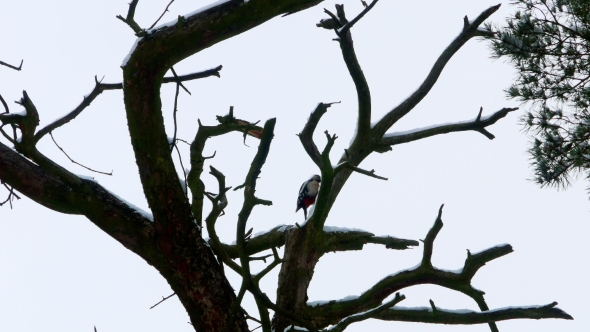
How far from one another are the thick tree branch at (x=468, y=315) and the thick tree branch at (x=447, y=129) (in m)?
1.25

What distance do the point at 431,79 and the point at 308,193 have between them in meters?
3.54

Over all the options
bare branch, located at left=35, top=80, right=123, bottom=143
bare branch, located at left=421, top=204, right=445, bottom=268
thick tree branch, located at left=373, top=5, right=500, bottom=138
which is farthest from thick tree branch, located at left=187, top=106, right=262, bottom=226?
bare branch, located at left=421, top=204, right=445, bottom=268

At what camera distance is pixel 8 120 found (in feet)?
8.25

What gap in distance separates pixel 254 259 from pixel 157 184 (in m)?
0.50

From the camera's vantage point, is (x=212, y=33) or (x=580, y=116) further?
(x=580, y=116)

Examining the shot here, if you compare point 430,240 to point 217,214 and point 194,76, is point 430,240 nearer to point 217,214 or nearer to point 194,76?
point 217,214

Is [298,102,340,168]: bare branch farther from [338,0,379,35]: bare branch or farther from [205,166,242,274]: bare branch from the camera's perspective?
[338,0,379,35]: bare branch

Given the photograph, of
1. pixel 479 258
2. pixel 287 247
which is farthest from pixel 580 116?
pixel 287 247

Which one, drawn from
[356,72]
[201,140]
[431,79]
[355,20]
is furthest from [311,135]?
[431,79]

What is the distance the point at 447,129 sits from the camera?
369 cm

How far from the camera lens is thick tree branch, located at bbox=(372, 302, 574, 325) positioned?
8.18 ft

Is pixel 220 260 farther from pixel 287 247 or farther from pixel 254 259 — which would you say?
pixel 287 247

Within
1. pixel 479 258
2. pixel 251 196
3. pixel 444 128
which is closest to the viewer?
pixel 251 196

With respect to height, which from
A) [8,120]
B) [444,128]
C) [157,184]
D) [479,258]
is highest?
[444,128]
